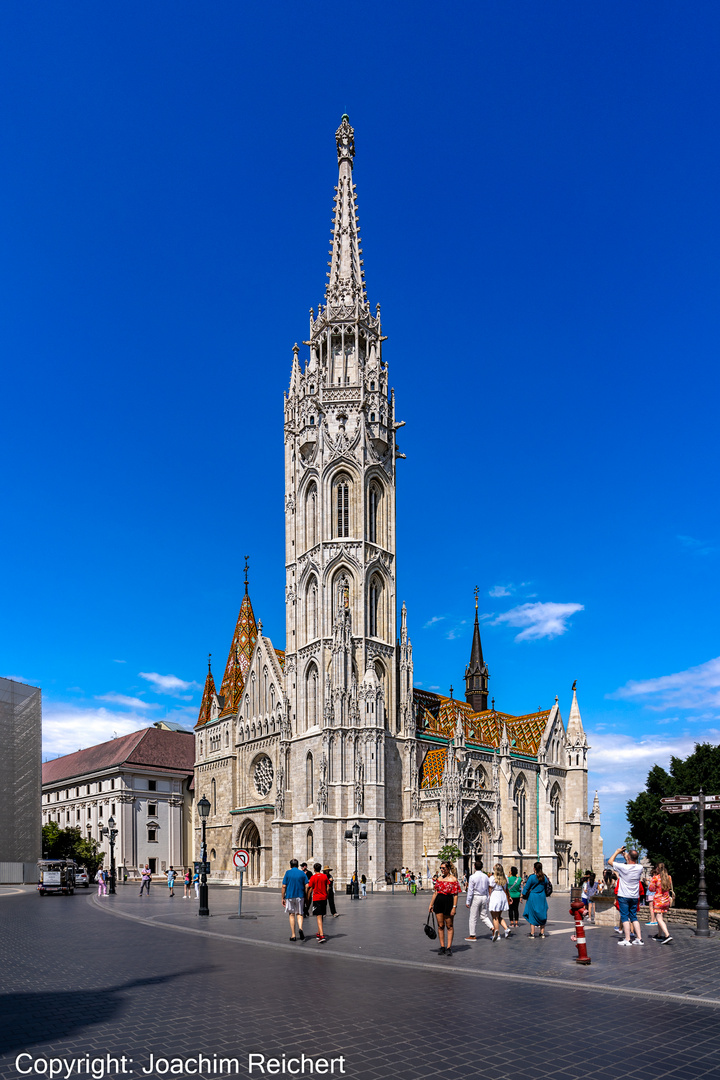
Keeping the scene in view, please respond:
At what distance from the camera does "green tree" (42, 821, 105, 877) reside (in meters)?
72.2

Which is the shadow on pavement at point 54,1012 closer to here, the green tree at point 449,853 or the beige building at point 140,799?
the green tree at point 449,853

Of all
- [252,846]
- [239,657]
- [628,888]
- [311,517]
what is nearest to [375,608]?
[311,517]

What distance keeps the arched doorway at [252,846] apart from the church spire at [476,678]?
24082mm

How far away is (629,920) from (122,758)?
71538 millimetres

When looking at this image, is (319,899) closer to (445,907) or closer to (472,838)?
(445,907)

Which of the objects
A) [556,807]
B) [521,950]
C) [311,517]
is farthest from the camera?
[556,807]

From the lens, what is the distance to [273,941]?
58.6 feet

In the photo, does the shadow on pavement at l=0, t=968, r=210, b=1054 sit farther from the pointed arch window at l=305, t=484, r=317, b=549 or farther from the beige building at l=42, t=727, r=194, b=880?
the beige building at l=42, t=727, r=194, b=880

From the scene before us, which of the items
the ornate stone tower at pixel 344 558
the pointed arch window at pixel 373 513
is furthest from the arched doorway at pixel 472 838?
the pointed arch window at pixel 373 513

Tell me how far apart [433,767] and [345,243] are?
3820 cm

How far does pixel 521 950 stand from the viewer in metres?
15.9

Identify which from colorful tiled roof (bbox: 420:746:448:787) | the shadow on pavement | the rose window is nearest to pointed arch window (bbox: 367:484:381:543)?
colorful tiled roof (bbox: 420:746:448:787)

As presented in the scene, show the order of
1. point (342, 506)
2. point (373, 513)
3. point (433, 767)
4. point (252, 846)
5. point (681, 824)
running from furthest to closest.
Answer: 1. point (373, 513)
2. point (342, 506)
3. point (252, 846)
4. point (433, 767)
5. point (681, 824)

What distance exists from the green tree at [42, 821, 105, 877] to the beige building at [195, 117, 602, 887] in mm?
14370
